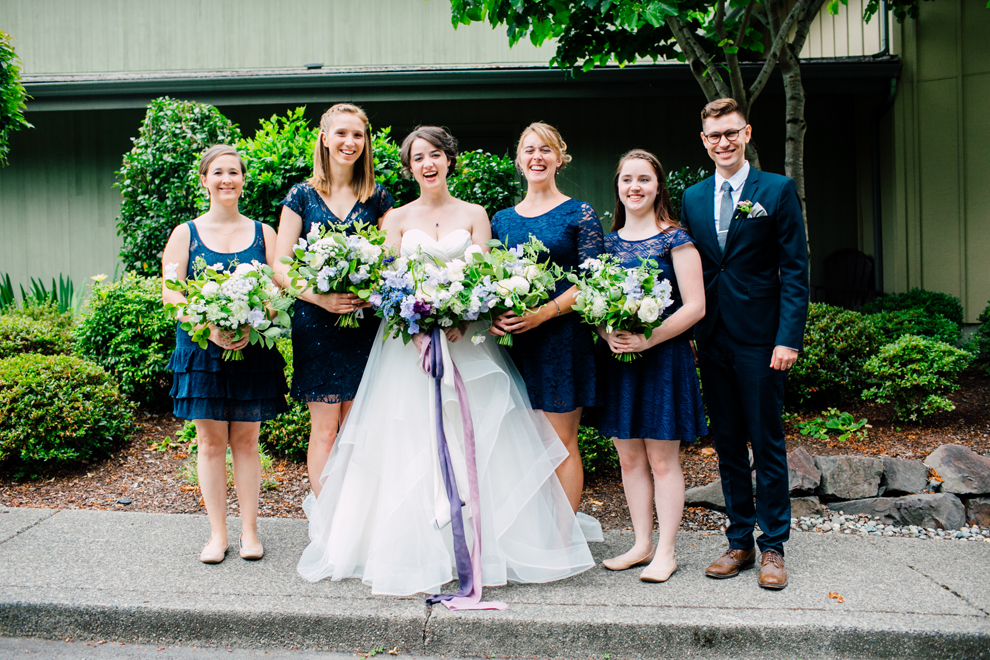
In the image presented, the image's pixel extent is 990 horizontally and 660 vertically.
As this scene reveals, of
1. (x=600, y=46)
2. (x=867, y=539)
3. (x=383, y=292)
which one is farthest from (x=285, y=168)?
(x=867, y=539)

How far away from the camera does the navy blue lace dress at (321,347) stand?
3562 millimetres

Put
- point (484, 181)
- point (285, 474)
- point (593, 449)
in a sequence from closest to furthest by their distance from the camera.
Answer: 1. point (593, 449)
2. point (285, 474)
3. point (484, 181)

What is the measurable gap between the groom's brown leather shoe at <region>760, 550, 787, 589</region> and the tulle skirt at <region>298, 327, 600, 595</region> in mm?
831

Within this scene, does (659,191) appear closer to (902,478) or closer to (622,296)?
(622,296)

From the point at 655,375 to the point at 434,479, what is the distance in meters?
1.19

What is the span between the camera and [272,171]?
548 centimetres

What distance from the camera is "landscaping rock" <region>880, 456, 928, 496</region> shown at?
471cm

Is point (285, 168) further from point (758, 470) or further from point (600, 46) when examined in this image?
point (758, 470)

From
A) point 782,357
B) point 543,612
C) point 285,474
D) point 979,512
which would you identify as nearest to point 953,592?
point 782,357

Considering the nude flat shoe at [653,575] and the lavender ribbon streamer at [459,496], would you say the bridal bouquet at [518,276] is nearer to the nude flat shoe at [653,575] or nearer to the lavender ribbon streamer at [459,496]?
the lavender ribbon streamer at [459,496]

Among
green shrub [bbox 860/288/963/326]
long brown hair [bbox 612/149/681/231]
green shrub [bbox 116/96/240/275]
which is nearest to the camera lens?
long brown hair [bbox 612/149/681/231]

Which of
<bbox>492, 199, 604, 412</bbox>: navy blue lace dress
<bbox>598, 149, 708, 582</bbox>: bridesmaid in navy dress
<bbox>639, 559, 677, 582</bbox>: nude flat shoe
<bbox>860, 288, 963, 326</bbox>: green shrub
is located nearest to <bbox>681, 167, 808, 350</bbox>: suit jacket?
<bbox>598, 149, 708, 582</bbox>: bridesmaid in navy dress

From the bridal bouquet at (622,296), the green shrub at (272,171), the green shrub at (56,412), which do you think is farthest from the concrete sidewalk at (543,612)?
the green shrub at (272,171)

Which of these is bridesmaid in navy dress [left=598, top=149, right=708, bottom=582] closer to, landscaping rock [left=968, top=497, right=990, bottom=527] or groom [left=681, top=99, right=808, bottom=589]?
groom [left=681, top=99, right=808, bottom=589]
